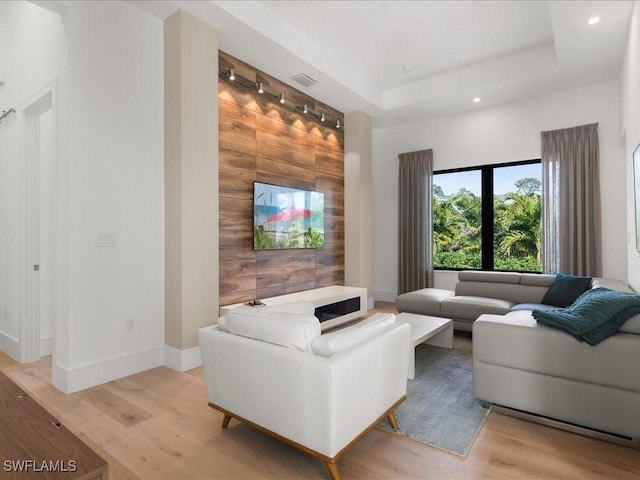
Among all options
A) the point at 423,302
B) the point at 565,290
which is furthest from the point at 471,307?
the point at 565,290

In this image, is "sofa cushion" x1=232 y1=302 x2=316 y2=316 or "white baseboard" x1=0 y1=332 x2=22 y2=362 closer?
"sofa cushion" x1=232 y1=302 x2=316 y2=316

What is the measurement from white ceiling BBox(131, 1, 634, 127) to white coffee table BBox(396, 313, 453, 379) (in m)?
2.96

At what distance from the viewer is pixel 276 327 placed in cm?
186

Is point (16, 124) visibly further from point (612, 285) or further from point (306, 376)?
point (612, 285)

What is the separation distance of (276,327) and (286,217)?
2.96 m

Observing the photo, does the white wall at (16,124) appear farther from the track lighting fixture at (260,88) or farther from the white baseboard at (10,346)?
the track lighting fixture at (260,88)

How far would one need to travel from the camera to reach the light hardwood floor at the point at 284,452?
181cm

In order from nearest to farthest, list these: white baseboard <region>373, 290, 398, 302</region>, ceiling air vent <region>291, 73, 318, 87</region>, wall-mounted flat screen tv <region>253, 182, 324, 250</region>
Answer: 1. wall-mounted flat screen tv <region>253, 182, 324, 250</region>
2. ceiling air vent <region>291, 73, 318, 87</region>
3. white baseboard <region>373, 290, 398, 302</region>

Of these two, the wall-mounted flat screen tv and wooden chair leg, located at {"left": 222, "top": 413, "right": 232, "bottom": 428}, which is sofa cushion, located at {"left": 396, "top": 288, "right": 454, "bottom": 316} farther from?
wooden chair leg, located at {"left": 222, "top": 413, "right": 232, "bottom": 428}

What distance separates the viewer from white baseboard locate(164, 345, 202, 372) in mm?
3223

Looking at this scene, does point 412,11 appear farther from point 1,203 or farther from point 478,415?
point 1,203

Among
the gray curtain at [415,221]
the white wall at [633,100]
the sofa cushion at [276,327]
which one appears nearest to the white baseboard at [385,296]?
the gray curtain at [415,221]

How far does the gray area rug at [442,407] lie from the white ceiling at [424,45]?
322 cm

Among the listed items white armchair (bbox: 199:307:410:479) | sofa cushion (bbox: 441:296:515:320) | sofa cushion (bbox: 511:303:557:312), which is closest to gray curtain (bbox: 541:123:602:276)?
sofa cushion (bbox: 511:303:557:312)
